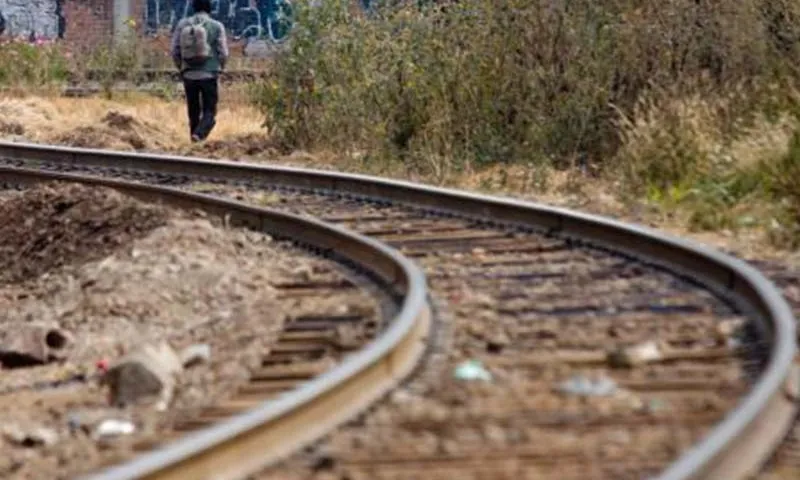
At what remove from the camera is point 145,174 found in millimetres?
17797

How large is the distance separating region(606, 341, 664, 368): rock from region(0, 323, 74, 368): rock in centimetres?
336

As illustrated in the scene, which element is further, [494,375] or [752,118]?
[752,118]

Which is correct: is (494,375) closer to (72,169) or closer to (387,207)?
(387,207)

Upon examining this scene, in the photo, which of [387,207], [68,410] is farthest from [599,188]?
[68,410]

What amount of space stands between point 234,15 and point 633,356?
35.7 metres

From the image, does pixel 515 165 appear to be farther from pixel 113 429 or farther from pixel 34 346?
pixel 113 429

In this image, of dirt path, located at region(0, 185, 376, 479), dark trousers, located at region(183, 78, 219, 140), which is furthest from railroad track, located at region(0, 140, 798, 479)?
dark trousers, located at region(183, 78, 219, 140)

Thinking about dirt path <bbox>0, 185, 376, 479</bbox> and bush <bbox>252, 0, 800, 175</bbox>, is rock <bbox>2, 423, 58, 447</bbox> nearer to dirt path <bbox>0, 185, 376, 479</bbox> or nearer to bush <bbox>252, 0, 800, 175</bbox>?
dirt path <bbox>0, 185, 376, 479</bbox>

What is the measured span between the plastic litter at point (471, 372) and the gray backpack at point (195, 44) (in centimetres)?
1376

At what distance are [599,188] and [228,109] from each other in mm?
13769

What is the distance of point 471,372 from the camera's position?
7.52m

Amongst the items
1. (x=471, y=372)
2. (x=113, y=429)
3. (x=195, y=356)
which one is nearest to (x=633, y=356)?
(x=471, y=372)

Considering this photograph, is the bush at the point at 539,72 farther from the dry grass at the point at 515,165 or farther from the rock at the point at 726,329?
the rock at the point at 726,329

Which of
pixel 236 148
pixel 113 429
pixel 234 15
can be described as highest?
pixel 113 429
